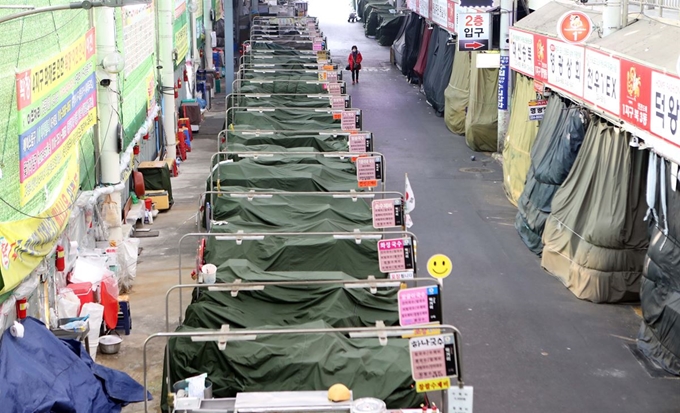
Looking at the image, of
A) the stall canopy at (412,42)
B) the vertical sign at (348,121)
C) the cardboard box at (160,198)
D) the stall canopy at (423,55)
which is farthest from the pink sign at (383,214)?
the stall canopy at (412,42)

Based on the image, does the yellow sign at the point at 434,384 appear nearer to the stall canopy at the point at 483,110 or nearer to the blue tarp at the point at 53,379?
the blue tarp at the point at 53,379

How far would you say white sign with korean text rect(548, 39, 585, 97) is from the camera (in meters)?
19.3

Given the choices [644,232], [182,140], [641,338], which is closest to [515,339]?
[641,338]

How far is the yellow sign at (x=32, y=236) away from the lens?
11359 mm

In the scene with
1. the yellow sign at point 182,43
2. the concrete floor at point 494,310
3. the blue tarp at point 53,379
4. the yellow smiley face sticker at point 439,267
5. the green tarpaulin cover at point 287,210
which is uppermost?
the yellow sign at point 182,43

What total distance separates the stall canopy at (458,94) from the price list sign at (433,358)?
24.8 m

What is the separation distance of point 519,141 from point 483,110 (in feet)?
22.1

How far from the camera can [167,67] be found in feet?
91.9

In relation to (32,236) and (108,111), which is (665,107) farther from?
(108,111)

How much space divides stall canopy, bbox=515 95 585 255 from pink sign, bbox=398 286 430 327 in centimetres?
977

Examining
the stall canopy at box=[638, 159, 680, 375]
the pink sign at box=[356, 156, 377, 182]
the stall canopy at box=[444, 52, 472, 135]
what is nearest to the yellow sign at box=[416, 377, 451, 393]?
the stall canopy at box=[638, 159, 680, 375]

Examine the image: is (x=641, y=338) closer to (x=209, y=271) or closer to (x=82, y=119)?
(x=209, y=271)

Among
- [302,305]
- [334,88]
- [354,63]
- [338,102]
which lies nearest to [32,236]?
[302,305]

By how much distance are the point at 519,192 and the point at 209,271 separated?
12.7 m
